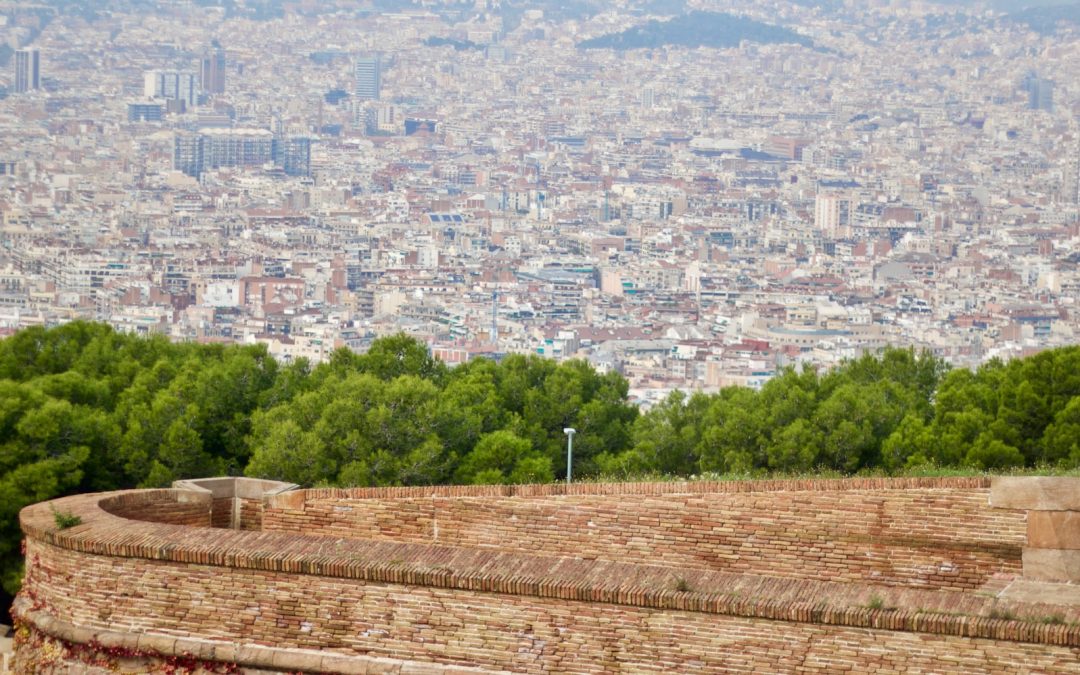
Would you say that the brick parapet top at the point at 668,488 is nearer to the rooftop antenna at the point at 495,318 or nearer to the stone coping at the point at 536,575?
the stone coping at the point at 536,575

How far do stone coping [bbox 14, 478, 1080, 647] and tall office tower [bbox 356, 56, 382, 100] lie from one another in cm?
12030

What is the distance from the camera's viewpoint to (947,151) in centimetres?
10856

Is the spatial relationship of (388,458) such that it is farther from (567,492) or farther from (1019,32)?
(1019,32)

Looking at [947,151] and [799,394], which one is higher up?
[947,151]

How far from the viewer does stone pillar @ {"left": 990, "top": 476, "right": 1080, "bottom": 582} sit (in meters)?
4.15

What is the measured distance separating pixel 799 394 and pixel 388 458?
291 cm

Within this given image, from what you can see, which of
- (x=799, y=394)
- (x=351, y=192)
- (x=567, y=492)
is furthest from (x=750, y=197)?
(x=567, y=492)

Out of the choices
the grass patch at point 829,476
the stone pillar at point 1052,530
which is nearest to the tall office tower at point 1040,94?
the grass patch at point 829,476

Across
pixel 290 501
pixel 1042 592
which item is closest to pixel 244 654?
pixel 290 501

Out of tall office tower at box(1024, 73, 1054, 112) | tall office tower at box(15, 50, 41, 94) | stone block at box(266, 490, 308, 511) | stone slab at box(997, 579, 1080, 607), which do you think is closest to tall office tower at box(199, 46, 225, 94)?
tall office tower at box(15, 50, 41, 94)

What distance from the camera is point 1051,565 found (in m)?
4.17

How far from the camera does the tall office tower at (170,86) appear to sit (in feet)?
379

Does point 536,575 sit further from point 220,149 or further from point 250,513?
point 220,149

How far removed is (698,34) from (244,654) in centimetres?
12610
